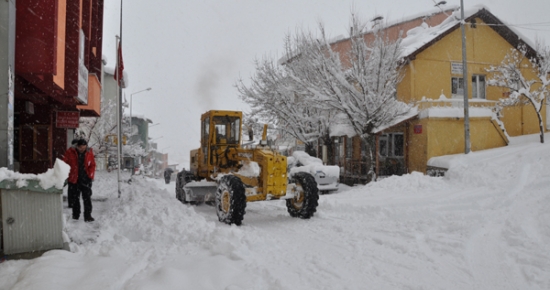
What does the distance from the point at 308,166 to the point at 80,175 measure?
8986 mm

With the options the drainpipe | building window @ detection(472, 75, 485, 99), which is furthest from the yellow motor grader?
building window @ detection(472, 75, 485, 99)

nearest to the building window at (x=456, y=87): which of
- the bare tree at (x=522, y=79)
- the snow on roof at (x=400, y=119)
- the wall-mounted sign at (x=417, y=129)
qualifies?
the bare tree at (x=522, y=79)

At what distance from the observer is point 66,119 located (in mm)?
14000

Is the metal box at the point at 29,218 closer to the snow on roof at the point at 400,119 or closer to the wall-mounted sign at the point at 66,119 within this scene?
the wall-mounted sign at the point at 66,119

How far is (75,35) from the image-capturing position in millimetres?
11023


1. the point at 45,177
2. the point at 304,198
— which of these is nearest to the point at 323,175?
the point at 304,198

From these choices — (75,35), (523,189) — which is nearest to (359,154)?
(523,189)

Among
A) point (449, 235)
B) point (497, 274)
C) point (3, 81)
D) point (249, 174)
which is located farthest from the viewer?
point (249, 174)

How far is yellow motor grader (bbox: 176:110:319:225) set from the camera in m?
8.47

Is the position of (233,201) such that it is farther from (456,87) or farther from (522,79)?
(456,87)

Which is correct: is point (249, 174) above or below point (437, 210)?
above

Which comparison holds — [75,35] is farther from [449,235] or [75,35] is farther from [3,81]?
[449,235]

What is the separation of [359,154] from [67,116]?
1520 centimetres

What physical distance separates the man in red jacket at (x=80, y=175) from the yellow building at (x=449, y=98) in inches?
562
